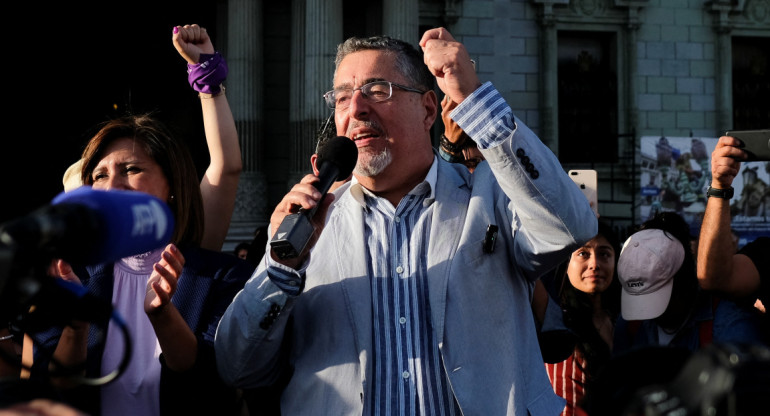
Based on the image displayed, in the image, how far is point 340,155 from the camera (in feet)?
7.83

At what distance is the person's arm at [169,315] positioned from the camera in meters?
2.26

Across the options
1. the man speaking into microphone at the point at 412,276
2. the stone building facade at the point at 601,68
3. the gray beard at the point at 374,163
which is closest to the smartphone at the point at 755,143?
the man speaking into microphone at the point at 412,276

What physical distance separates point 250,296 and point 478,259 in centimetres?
66

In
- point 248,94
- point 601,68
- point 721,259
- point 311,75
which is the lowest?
point 721,259

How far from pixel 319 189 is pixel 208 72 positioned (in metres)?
1.24

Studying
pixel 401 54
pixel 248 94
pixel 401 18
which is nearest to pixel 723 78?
pixel 401 18

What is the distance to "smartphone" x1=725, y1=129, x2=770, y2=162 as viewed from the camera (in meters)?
2.98

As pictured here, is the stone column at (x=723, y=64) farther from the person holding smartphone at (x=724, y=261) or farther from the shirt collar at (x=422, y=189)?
the shirt collar at (x=422, y=189)

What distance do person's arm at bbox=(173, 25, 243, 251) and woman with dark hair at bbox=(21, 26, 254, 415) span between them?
0.27 m

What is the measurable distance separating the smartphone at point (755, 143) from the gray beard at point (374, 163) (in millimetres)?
1368

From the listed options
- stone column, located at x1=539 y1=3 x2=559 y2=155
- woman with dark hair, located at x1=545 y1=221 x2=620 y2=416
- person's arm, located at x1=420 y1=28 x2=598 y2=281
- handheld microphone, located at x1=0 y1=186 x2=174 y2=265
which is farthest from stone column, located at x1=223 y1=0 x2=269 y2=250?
handheld microphone, located at x1=0 y1=186 x2=174 y2=265

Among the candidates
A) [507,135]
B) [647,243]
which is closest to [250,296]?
[507,135]

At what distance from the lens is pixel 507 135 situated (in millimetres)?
2258

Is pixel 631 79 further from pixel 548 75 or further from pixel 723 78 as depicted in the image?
pixel 723 78
